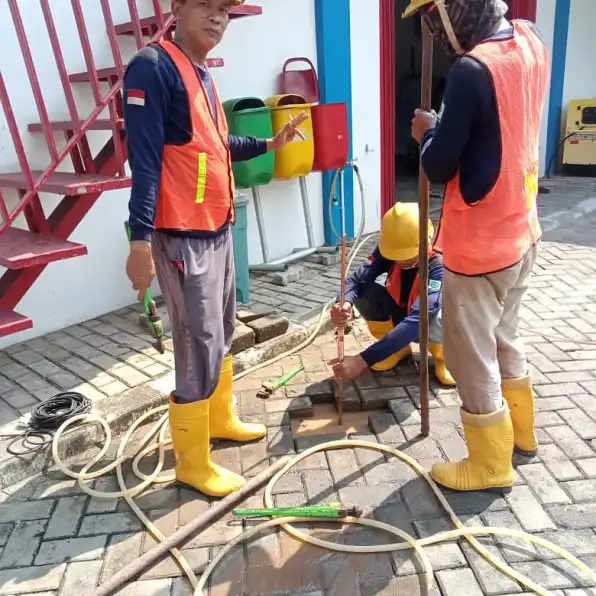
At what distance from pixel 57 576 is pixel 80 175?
8.53 feet

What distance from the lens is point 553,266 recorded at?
6.29 metres

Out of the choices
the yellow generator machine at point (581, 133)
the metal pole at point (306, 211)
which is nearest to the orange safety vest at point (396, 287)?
the metal pole at point (306, 211)

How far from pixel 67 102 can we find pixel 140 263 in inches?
82.0

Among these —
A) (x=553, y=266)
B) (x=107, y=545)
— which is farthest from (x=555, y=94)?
(x=107, y=545)

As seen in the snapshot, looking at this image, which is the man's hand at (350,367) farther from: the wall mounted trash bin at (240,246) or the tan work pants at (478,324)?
the wall mounted trash bin at (240,246)

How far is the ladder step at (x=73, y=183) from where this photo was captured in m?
3.75

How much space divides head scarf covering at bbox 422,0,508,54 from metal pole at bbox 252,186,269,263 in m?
3.82

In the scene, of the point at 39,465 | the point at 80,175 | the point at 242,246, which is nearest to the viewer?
the point at 39,465

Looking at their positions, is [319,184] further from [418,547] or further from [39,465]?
[418,547]

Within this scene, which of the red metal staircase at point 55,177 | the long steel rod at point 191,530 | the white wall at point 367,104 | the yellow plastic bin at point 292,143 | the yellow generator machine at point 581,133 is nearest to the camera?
the long steel rod at point 191,530

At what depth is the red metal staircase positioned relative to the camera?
143 inches

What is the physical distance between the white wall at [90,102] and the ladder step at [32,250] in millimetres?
846

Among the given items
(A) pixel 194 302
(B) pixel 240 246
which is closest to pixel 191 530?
(A) pixel 194 302

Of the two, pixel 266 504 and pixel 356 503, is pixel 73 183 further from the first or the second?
pixel 356 503
